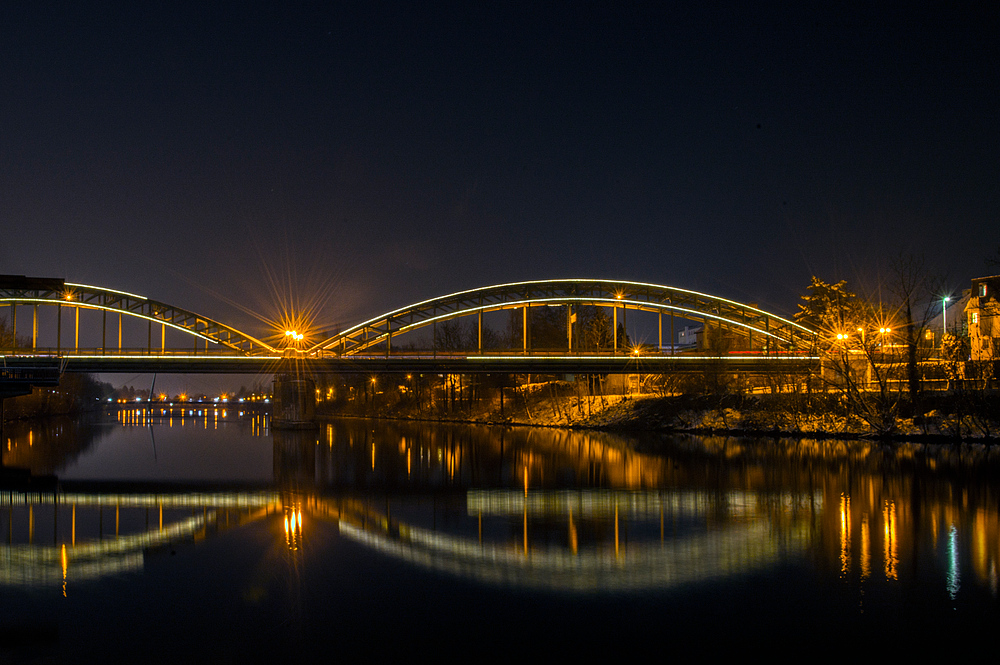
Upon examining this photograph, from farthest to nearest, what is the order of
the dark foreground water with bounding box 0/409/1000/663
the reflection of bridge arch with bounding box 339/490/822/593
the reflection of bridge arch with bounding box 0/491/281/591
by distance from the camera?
the reflection of bridge arch with bounding box 0/491/281/591 → the reflection of bridge arch with bounding box 339/490/822/593 → the dark foreground water with bounding box 0/409/1000/663

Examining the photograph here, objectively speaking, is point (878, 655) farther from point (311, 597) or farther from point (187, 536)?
point (187, 536)

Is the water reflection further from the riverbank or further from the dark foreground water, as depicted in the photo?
the riverbank

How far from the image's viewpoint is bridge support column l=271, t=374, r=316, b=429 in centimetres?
5538

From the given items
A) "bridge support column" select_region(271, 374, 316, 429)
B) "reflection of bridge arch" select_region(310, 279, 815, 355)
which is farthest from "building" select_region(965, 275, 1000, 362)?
"bridge support column" select_region(271, 374, 316, 429)

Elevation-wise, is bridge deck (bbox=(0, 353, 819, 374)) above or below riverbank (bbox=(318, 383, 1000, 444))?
above

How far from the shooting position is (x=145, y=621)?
887cm

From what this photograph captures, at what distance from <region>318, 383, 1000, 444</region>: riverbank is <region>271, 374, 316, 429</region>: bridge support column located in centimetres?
1777

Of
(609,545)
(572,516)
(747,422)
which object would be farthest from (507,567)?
(747,422)

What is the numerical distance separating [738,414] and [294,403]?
112 feet

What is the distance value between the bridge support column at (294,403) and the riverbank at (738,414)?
17768 mm

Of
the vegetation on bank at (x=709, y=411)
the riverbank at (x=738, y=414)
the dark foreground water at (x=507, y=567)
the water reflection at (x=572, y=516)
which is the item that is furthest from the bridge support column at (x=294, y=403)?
the dark foreground water at (x=507, y=567)

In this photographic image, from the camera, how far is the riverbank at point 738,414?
35.4m

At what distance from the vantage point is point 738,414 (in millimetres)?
47031

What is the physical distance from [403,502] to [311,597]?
339 inches
